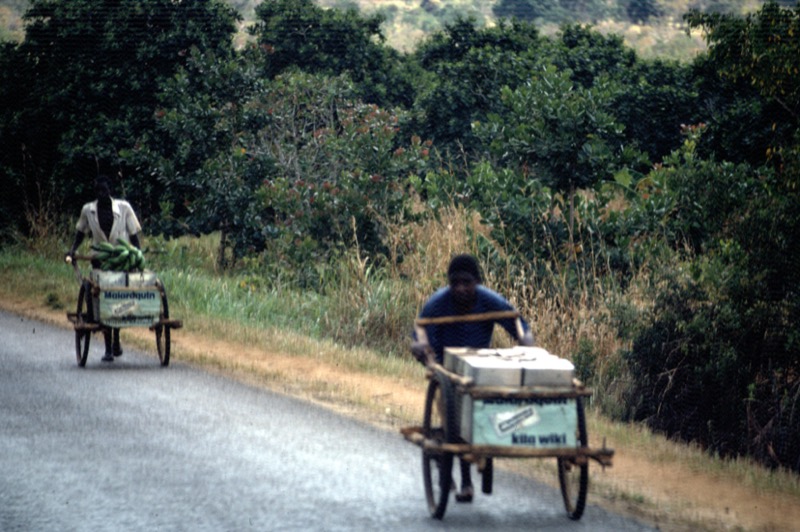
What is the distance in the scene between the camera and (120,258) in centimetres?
1321

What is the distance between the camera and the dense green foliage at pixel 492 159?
12344 millimetres

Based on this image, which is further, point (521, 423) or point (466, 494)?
point (466, 494)

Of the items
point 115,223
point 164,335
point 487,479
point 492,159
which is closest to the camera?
point 487,479

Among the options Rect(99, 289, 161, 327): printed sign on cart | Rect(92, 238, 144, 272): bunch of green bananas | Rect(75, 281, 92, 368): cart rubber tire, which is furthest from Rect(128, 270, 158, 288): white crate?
Rect(75, 281, 92, 368): cart rubber tire

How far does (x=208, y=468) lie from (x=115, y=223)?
6.09m

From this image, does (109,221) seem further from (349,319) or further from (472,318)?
(472,318)

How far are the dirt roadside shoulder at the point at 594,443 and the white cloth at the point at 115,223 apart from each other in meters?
1.51

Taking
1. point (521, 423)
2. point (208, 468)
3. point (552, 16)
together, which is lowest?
point (208, 468)

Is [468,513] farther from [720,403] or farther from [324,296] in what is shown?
[324,296]

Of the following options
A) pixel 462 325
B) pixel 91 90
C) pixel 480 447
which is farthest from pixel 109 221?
pixel 91 90

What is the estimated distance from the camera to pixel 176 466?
827cm

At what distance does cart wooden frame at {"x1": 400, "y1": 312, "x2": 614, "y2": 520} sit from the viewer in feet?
21.0

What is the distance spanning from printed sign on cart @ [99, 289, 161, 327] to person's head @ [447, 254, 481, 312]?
6.04 m

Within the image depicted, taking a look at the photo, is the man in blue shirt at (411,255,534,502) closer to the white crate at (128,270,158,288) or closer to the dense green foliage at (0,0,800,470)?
the dense green foliage at (0,0,800,470)
